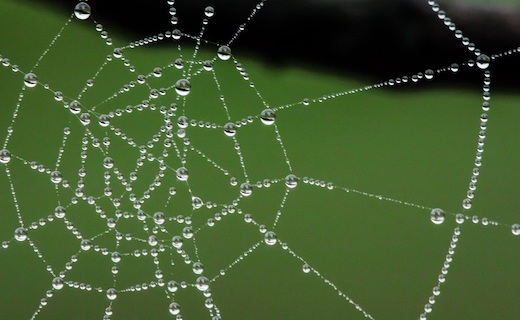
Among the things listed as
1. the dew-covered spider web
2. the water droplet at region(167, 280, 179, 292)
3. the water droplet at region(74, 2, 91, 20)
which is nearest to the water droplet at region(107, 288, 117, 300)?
the water droplet at region(167, 280, 179, 292)

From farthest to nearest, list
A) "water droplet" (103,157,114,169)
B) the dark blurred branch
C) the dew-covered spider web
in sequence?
1. the dew-covered spider web
2. "water droplet" (103,157,114,169)
3. the dark blurred branch

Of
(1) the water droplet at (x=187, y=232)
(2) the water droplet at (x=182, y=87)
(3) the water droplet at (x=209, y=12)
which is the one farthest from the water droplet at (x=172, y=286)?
(3) the water droplet at (x=209, y=12)

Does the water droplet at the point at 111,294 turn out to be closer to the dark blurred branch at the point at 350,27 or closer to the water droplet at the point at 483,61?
the dark blurred branch at the point at 350,27

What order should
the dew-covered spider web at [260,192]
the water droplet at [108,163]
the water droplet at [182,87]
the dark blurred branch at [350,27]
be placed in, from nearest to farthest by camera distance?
the dark blurred branch at [350,27] < the water droplet at [182,87] < the water droplet at [108,163] < the dew-covered spider web at [260,192]

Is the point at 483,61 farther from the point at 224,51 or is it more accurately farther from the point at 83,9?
the point at 83,9

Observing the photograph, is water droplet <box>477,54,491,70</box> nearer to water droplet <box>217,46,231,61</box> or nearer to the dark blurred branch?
the dark blurred branch

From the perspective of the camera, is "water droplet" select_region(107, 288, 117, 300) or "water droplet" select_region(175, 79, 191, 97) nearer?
"water droplet" select_region(175, 79, 191, 97)
